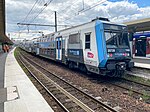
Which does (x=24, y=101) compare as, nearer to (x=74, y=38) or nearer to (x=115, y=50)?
(x=115, y=50)

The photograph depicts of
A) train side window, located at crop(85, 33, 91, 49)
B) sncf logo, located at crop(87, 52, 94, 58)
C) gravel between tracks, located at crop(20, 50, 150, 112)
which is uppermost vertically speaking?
train side window, located at crop(85, 33, 91, 49)

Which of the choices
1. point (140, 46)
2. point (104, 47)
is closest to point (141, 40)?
point (140, 46)

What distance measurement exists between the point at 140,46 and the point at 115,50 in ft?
49.2

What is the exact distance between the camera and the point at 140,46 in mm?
24375

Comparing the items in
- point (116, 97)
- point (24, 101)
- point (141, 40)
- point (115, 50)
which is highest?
point (141, 40)

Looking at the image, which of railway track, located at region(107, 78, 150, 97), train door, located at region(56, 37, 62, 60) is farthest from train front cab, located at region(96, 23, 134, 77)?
train door, located at region(56, 37, 62, 60)

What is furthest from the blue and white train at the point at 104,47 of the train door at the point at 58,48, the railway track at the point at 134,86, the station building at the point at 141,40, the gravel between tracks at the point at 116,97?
the station building at the point at 141,40

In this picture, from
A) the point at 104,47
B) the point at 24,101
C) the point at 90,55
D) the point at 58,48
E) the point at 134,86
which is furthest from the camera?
the point at 58,48

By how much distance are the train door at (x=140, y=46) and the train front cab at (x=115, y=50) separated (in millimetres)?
12760

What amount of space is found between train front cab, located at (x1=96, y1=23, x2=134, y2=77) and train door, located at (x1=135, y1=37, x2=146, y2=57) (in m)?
12.8

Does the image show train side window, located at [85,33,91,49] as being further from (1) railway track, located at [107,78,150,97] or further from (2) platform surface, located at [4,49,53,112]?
(2) platform surface, located at [4,49,53,112]

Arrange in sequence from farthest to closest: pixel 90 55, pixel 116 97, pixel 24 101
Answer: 1. pixel 90 55
2. pixel 116 97
3. pixel 24 101

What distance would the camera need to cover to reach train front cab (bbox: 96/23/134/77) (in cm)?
1027

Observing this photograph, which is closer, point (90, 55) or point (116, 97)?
point (116, 97)
